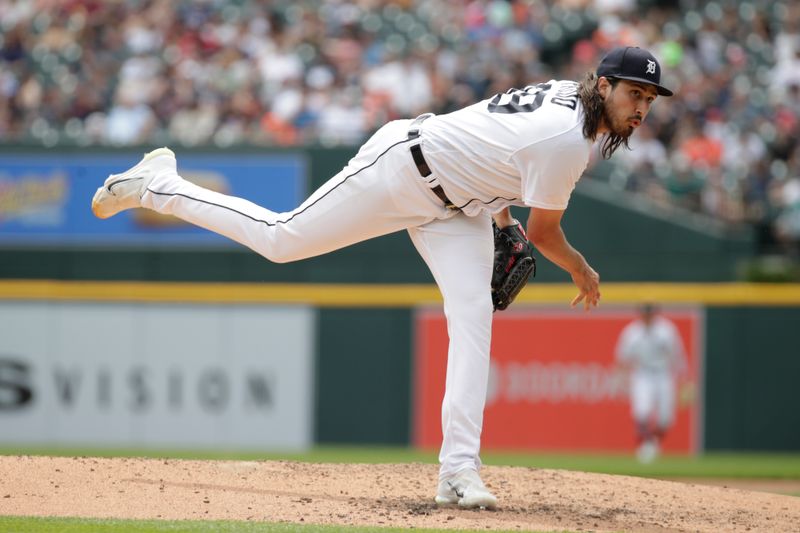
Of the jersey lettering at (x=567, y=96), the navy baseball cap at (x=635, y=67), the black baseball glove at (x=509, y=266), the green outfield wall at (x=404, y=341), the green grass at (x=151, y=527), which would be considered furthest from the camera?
the green outfield wall at (x=404, y=341)

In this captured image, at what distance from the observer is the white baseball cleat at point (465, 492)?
4.95m

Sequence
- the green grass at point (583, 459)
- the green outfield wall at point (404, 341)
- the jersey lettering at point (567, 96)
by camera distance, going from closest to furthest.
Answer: the jersey lettering at point (567, 96) → the green grass at point (583, 459) → the green outfield wall at point (404, 341)

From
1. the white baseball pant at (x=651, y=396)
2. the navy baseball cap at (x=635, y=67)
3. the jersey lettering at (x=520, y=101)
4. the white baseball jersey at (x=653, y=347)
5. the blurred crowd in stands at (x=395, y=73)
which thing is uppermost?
the blurred crowd in stands at (x=395, y=73)

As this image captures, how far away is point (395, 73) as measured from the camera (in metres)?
13.3

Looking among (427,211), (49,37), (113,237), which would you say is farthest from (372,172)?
(49,37)

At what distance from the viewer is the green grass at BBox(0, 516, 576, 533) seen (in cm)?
443

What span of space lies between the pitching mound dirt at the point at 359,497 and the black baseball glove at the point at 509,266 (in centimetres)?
94

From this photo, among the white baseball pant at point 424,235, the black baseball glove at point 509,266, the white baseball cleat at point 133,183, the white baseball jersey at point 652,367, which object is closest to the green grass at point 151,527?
the white baseball pant at point 424,235

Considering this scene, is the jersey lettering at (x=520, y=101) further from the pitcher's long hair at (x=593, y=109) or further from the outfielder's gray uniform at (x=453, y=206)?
the pitcher's long hair at (x=593, y=109)

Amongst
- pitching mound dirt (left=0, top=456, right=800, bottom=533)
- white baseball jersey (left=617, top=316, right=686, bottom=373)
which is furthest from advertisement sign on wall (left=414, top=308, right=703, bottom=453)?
pitching mound dirt (left=0, top=456, right=800, bottom=533)

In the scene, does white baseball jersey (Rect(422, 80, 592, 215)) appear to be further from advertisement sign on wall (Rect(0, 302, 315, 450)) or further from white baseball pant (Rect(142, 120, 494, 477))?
advertisement sign on wall (Rect(0, 302, 315, 450))

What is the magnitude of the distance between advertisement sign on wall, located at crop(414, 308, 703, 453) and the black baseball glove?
7.12m

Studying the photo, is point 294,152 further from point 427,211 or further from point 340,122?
point 427,211

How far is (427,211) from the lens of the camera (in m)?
5.04
